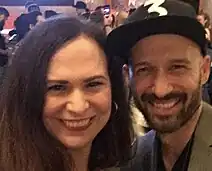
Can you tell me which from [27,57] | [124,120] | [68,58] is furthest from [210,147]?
[27,57]

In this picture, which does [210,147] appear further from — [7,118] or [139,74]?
[7,118]

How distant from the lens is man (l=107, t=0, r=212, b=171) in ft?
5.11

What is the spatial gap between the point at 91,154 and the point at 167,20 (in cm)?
57

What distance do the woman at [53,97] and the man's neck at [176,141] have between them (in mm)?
339

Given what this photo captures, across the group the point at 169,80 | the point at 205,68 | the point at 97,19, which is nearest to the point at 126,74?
the point at 169,80

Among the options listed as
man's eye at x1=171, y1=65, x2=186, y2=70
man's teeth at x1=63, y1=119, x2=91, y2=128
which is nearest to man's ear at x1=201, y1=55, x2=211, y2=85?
man's eye at x1=171, y1=65, x2=186, y2=70

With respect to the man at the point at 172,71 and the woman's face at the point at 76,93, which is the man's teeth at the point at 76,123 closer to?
the woman's face at the point at 76,93

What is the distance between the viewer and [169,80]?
1.58 meters

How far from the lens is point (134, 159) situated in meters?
1.78

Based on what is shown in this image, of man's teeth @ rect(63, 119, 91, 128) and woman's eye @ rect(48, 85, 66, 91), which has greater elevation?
woman's eye @ rect(48, 85, 66, 91)

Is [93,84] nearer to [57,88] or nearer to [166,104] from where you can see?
[57,88]

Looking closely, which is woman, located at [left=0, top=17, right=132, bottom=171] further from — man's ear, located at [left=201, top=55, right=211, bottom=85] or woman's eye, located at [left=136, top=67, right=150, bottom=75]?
man's ear, located at [left=201, top=55, right=211, bottom=85]

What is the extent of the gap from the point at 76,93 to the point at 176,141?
1.69 feet

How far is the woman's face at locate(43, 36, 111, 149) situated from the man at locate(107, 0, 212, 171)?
16cm
